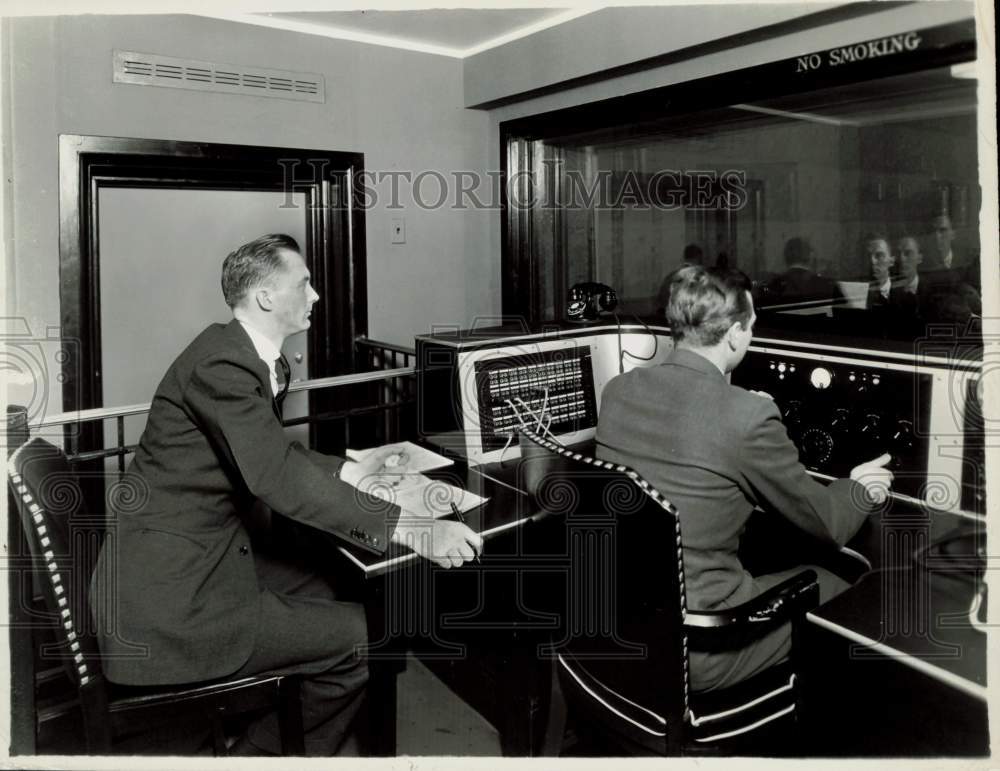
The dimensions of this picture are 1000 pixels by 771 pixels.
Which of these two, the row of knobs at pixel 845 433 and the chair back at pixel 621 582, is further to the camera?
the row of knobs at pixel 845 433

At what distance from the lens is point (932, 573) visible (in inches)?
63.7

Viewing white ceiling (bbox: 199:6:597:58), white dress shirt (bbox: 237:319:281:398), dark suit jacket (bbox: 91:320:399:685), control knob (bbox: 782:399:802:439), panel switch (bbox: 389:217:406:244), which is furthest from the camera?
panel switch (bbox: 389:217:406:244)

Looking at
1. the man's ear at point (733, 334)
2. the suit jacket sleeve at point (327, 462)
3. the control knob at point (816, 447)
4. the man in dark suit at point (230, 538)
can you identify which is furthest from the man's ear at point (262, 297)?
the control knob at point (816, 447)

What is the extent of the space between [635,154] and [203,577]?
245 cm

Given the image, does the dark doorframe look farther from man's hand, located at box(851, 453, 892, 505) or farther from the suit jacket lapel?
man's hand, located at box(851, 453, 892, 505)

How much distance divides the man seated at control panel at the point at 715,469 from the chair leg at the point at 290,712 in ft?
2.69

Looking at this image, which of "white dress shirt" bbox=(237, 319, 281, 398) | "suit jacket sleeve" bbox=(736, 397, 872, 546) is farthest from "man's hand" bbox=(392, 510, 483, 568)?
"suit jacket sleeve" bbox=(736, 397, 872, 546)

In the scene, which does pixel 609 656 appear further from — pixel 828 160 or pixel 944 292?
pixel 828 160

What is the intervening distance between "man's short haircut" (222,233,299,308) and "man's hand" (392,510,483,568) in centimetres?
62

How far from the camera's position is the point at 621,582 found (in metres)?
1.44

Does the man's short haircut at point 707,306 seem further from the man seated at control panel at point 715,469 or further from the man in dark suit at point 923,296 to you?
the man in dark suit at point 923,296

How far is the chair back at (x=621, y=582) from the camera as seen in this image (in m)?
1.35

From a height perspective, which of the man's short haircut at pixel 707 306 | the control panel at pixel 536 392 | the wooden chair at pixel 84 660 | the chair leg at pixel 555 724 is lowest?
the chair leg at pixel 555 724

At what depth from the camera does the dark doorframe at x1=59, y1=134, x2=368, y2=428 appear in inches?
118
